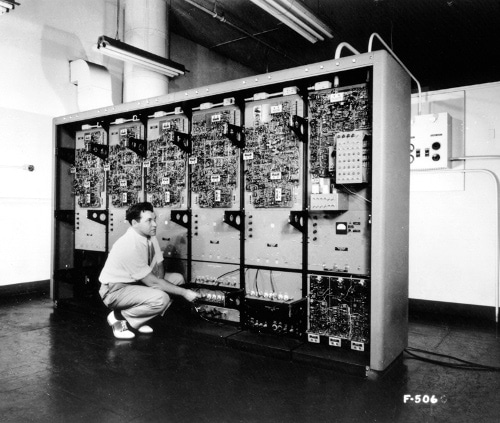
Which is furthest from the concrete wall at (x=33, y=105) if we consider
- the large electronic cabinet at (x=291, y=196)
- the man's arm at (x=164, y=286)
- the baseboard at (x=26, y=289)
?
the man's arm at (x=164, y=286)

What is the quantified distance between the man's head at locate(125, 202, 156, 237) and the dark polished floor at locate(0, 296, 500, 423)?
95 cm

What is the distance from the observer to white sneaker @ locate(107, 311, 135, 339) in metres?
3.62

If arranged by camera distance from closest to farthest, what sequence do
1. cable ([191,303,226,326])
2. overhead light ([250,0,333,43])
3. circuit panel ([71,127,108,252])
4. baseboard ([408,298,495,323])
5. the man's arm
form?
the man's arm < cable ([191,303,226,326]) < overhead light ([250,0,333,43]) < baseboard ([408,298,495,323]) < circuit panel ([71,127,108,252])

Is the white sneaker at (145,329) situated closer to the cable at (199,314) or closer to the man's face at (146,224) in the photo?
the cable at (199,314)

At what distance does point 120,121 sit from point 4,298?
2.69m

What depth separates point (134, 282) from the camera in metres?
3.89

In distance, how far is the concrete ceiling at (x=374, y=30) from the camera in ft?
18.9

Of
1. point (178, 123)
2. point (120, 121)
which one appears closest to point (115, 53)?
point (120, 121)

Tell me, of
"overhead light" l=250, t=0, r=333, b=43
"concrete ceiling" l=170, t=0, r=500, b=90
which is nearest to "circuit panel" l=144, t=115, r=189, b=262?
"overhead light" l=250, t=0, r=333, b=43

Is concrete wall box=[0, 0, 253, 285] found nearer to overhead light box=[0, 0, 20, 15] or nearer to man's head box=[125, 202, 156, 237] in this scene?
overhead light box=[0, 0, 20, 15]

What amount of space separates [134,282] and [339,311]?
75.8 inches

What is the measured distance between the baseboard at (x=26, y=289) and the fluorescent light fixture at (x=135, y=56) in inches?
123

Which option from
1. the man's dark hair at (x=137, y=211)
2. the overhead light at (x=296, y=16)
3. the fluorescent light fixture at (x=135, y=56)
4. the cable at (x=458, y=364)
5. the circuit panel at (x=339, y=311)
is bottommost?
the cable at (x=458, y=364)

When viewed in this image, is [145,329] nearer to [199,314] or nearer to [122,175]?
[199,314]
